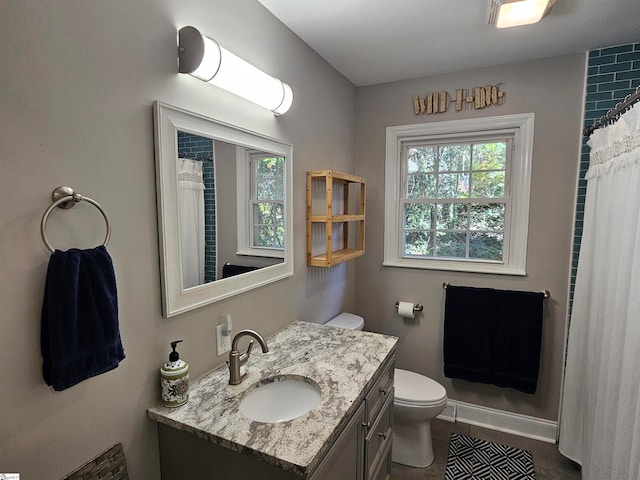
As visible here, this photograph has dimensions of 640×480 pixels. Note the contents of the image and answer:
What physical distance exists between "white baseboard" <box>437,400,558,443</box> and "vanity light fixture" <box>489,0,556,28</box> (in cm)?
244

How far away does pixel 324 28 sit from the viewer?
1827 mm

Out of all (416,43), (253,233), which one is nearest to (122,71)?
(253,233)

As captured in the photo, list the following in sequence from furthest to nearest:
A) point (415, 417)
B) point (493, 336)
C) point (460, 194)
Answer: point (460, 194) < point (493, 336) < point (415, 417)

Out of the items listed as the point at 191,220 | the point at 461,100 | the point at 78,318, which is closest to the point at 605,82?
the point at 461,100

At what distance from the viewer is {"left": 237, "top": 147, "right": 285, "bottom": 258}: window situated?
1.55 m

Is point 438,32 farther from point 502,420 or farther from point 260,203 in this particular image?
point 502,420

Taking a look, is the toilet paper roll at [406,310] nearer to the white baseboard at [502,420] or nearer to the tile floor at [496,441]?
the white baseboard at [502,420]

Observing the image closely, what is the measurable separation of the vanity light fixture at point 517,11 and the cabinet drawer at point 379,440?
1886 millimetres

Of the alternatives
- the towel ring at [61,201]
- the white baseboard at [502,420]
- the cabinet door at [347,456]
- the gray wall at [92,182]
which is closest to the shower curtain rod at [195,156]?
the gray wall at [92,182]

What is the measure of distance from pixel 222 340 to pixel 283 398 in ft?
1.14

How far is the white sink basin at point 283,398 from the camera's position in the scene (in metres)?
1.33

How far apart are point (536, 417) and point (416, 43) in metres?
2.58

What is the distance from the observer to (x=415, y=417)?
2.05m

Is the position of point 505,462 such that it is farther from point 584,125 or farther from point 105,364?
point 105,364
